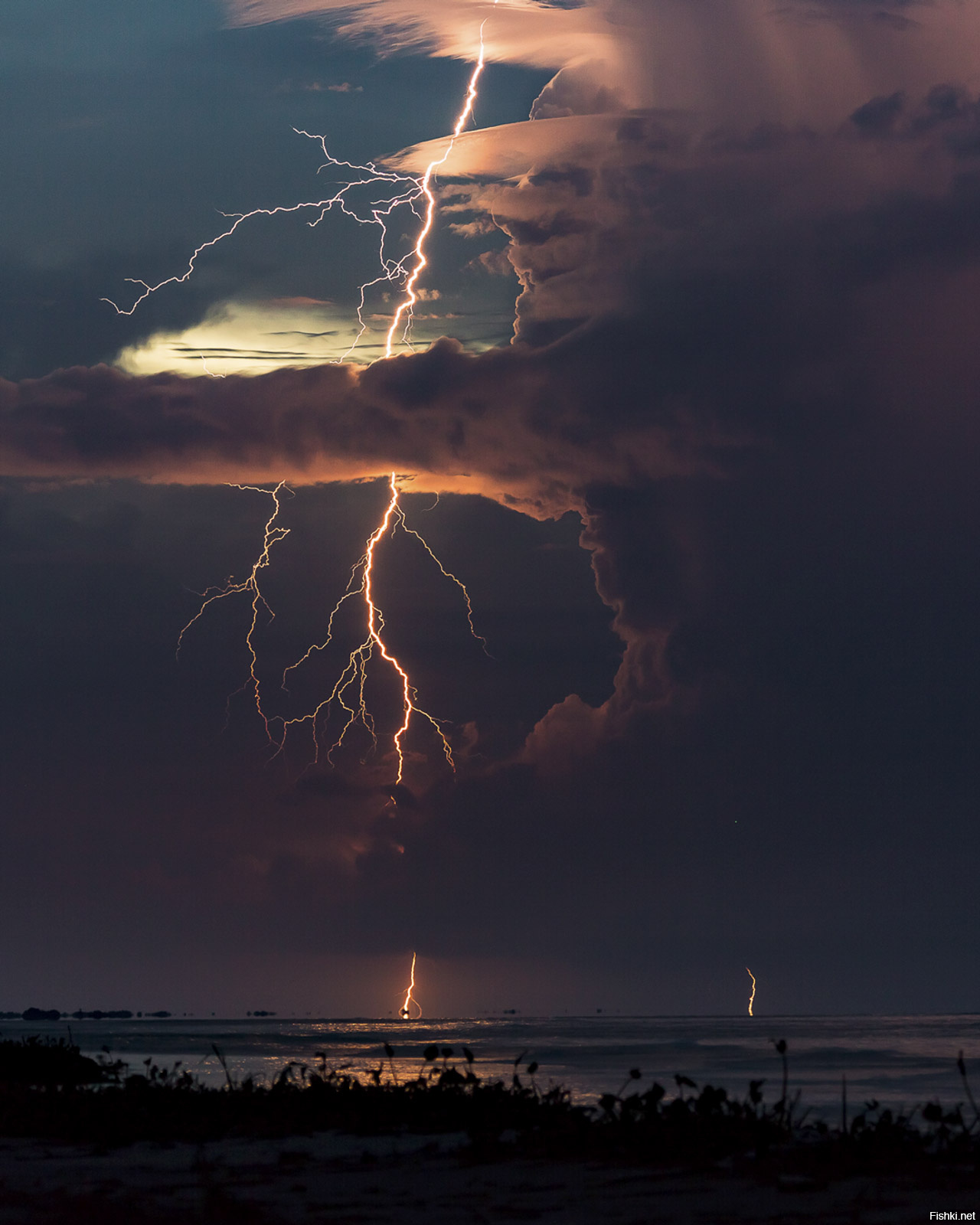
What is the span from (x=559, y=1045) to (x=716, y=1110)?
41694 mm

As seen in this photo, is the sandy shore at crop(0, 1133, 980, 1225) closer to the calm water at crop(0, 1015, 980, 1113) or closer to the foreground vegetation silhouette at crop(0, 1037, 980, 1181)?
the foreground vegetation silhouette at crop(0, 1037, 980, 1181)

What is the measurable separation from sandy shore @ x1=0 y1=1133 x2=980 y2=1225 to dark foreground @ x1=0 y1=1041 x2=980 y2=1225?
3 centimetres

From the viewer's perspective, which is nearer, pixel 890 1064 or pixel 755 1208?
pixel 755 1208

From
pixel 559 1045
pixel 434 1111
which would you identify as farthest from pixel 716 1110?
pixel 559 1045

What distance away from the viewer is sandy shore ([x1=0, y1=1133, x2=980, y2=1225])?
8.32 meters

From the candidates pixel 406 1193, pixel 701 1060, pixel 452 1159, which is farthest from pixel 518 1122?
pixel 701 1060

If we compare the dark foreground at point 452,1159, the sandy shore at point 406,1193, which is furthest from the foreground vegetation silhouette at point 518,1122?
the sandy shore at point 406,1193

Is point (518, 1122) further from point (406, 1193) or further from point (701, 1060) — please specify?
point (701, 1060)

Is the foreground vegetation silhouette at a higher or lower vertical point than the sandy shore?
higher

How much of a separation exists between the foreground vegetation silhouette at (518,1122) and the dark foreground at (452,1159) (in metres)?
0.03

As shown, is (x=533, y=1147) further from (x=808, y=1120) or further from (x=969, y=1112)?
(x=969, y=1112)

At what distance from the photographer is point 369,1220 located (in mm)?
8422

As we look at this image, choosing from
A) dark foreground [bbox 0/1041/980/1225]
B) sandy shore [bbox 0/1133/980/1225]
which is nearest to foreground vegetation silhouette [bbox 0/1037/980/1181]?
dark foreground [bbox 0/1041/980/1225]

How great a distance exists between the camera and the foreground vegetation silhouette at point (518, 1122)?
10.3 metres
